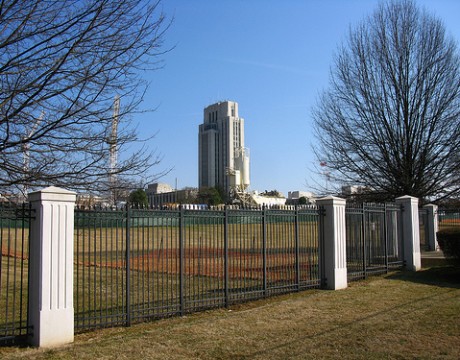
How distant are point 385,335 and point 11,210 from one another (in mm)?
6029

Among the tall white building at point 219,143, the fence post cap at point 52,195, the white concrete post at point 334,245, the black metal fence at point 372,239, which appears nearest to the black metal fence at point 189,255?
the white concrete post at point 334,245

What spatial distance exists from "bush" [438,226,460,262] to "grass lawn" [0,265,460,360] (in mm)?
2914

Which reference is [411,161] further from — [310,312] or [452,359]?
[452,359]

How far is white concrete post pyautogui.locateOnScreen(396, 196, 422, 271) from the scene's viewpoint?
15859 millimetres

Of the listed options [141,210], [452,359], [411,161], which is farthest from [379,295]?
[411,161]

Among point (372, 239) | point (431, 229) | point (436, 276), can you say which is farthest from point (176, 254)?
point (431, 229)

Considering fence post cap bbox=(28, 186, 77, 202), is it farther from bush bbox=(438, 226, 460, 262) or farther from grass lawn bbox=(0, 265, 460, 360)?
bush bbox=(438, 226, 460, 262)

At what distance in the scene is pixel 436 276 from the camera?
45.9 ft

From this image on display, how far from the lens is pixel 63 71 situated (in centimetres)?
752

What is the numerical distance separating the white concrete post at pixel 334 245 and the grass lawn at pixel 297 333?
137 centimetres

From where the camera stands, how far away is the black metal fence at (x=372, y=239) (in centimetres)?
1377

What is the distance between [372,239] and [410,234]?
1.86 metres

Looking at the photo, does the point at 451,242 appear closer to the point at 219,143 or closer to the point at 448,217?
the point at 448,217

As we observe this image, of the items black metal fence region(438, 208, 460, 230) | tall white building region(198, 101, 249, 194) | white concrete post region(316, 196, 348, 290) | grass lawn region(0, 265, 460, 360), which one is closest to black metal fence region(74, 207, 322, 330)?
white concrete post region(316, 196, 348, 290)
